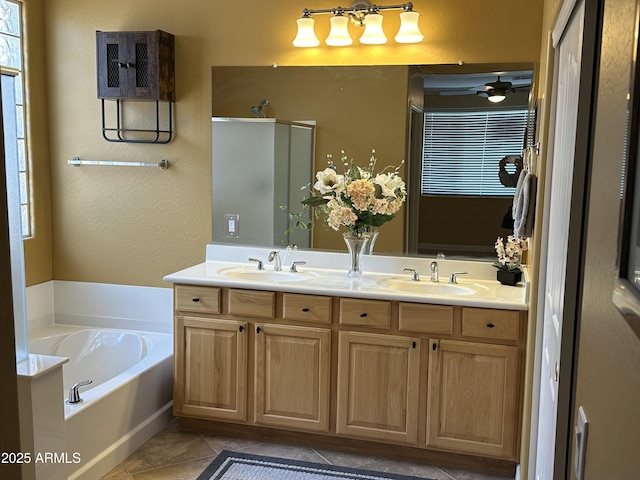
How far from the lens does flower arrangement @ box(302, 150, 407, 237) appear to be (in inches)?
127

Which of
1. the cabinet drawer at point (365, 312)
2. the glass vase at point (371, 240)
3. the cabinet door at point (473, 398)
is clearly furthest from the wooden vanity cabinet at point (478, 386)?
the glass vase at point (371, 240)

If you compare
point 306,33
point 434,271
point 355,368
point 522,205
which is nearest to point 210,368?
point 355,368

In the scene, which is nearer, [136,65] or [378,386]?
[378,386]

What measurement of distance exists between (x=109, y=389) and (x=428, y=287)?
167 centimetres

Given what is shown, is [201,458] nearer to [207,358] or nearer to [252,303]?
[207,358]

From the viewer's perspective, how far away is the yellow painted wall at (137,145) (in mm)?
3645

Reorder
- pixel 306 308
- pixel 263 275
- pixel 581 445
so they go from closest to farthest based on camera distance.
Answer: pixel 581 445 < pixel 306 308 < pixel 263 275

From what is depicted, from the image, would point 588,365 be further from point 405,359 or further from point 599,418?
point 405,359

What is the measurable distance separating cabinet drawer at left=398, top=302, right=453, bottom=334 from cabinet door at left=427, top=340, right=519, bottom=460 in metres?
0.07

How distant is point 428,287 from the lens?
3359 mm

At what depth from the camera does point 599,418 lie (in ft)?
3.02

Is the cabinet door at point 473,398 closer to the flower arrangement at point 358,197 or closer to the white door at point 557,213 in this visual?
the white door at point 557,213

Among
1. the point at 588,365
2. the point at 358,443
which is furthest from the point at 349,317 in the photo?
the point at 588,365

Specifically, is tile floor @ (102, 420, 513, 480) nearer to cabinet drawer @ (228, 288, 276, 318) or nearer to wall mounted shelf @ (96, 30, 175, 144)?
cabinet drawer @ (228, 288, 276, 318)
